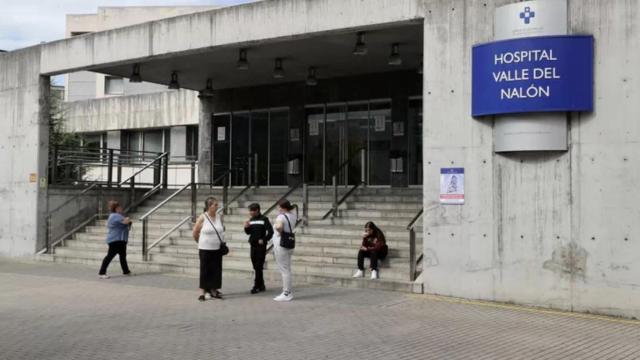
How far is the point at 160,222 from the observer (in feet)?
57.1

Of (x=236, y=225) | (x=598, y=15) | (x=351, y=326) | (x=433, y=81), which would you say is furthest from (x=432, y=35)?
(x=236, y=225)

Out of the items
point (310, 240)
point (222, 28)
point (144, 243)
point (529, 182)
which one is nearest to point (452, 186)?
point (529, 182)

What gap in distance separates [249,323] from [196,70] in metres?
10.5

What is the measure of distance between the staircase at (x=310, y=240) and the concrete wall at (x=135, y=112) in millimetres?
8546

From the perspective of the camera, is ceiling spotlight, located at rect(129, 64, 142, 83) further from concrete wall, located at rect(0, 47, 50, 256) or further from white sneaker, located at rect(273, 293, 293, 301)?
white sneaker, located at rect(273, 293, 293, 301)

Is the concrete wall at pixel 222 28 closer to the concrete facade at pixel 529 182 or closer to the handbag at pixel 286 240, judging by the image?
the concrete facade at pixel 529 182

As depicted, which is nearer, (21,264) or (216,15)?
(216,15)

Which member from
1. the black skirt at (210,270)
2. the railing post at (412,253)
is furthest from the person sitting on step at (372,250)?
the black skirt at (210,270)

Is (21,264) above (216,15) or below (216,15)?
below

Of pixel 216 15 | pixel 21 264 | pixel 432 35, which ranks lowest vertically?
pixel 21 264

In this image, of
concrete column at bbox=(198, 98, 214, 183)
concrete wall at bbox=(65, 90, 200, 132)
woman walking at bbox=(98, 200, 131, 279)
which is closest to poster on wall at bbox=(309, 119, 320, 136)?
concrete column at bbox=(198, 98, 214, 183)

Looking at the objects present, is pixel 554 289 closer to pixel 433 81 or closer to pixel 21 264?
pixel 433 81

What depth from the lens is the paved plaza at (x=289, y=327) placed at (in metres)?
7.28

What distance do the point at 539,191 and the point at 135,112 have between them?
21752 mm
